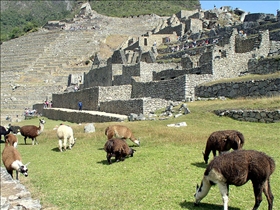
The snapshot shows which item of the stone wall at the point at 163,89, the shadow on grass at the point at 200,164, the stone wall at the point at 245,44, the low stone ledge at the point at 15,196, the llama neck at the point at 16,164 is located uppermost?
the stone wall at the point at 245,44

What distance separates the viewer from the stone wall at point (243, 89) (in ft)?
59.9

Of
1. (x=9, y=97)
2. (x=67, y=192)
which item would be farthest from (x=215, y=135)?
(x=9, y=97)

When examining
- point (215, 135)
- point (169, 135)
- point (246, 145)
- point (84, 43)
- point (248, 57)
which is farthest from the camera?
point (84, 43)

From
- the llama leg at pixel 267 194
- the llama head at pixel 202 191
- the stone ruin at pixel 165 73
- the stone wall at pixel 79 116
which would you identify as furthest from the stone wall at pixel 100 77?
the llama leg at pixel 267 194

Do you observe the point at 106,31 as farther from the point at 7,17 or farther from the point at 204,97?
the point at 7,17

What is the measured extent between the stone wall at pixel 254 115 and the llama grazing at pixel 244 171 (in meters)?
9.28

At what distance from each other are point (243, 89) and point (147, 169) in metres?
11.7

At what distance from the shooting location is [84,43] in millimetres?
69188

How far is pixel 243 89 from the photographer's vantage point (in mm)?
19562

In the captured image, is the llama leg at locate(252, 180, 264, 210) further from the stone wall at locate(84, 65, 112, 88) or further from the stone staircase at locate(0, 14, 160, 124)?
the stone staircase at locate(0, 14, 160, 124)

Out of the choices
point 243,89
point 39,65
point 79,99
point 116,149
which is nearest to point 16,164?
point 116,149

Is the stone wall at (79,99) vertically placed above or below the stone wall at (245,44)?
below

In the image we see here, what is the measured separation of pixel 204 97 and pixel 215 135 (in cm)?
1283

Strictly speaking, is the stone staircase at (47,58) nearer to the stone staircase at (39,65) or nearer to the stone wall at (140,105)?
the stone staircase at (39,65)
